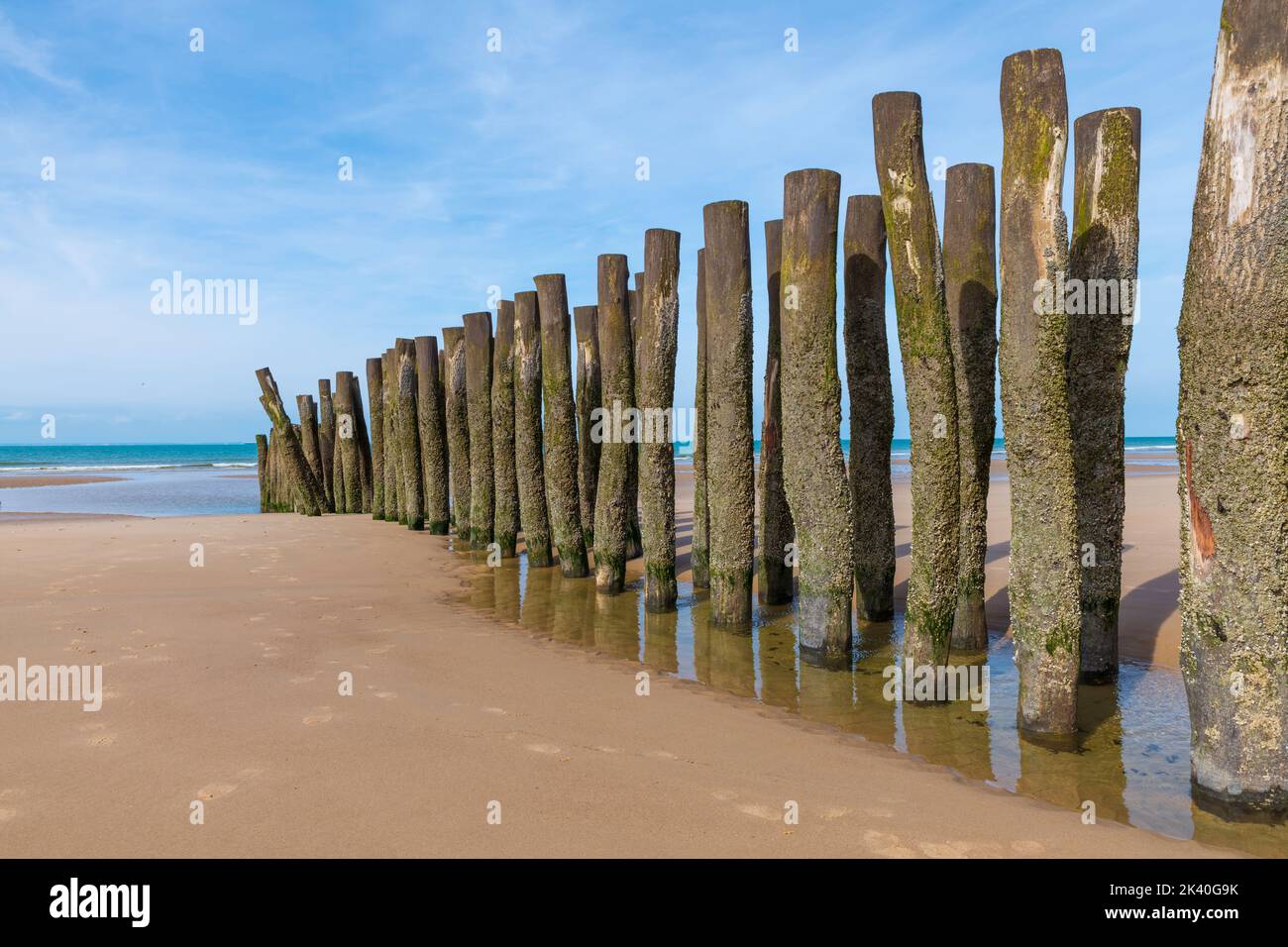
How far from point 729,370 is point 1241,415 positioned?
3.51 m

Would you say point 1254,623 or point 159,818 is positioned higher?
point 1254,623

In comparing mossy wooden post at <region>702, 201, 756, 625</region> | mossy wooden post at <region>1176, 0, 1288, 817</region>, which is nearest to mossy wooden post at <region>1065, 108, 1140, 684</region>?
mossy wooden post at <region>1176, 0, 1288, 817</region>

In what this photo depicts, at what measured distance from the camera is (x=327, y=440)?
1688cm

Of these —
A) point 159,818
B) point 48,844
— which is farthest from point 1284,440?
point 48,844

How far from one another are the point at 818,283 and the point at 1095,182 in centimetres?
169

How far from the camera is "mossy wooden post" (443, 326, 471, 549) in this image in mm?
11406

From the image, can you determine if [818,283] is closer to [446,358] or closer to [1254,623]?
[1254,623]

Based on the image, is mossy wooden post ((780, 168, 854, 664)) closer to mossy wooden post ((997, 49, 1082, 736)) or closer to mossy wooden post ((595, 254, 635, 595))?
Result: mossy wooden post ((997, 49, 1082, 736))

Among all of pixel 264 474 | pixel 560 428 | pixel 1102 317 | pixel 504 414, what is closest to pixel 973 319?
pixel 1102 317

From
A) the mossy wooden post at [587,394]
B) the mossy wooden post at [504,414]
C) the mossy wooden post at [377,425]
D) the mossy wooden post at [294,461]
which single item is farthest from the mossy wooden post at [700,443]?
the mossy wooden post at [294,461]

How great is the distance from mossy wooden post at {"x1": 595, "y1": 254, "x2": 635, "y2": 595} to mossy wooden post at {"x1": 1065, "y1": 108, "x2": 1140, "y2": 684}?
3988mm

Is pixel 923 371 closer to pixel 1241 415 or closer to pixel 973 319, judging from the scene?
pixel 973 319
